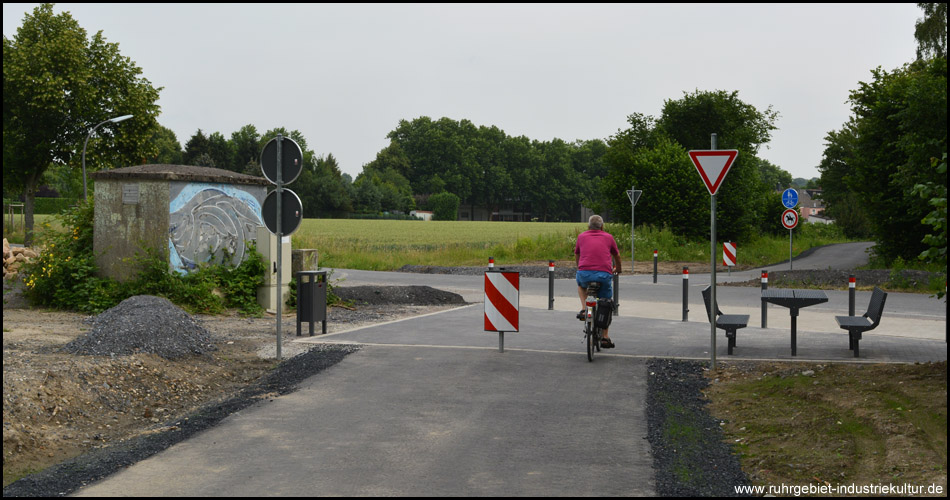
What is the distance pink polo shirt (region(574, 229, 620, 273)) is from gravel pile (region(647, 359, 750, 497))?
5.92ft

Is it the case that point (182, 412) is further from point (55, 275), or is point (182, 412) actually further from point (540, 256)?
point (540, 256)

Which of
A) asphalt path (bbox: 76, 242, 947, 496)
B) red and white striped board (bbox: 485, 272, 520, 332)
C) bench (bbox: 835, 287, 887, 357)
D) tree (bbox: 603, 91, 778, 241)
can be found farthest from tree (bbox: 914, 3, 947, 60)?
red and white striped board (bbox: 485, 272, 520, 332)

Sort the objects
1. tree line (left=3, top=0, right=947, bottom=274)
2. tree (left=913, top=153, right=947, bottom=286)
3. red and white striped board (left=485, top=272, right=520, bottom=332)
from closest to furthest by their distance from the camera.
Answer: tree (left=913, top=153, right=947, bottom=286) < red and white striped board (left=485, top=272, right=520, bottom=332) < tree line (left=3, top=0, right=947, bottom=274)

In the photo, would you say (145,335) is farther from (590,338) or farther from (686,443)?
(686,443)

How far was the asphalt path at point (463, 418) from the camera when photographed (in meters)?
5.32

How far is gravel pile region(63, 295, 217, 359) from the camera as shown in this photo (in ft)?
31.2

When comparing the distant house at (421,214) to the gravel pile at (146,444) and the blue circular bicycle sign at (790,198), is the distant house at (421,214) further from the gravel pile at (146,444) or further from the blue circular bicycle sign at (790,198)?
the gravel pile at (146,444)

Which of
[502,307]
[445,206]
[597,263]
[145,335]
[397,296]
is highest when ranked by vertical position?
[445,206]

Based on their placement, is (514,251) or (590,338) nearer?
(590,338)

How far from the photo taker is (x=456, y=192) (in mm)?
134875

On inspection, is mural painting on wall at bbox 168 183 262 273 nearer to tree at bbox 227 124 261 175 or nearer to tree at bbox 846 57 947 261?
tree at bbox 846 57 947 261

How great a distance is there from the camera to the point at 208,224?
15.6m

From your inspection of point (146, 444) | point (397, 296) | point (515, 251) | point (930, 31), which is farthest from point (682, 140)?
point (146, 444)

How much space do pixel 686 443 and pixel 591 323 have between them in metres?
4.00
